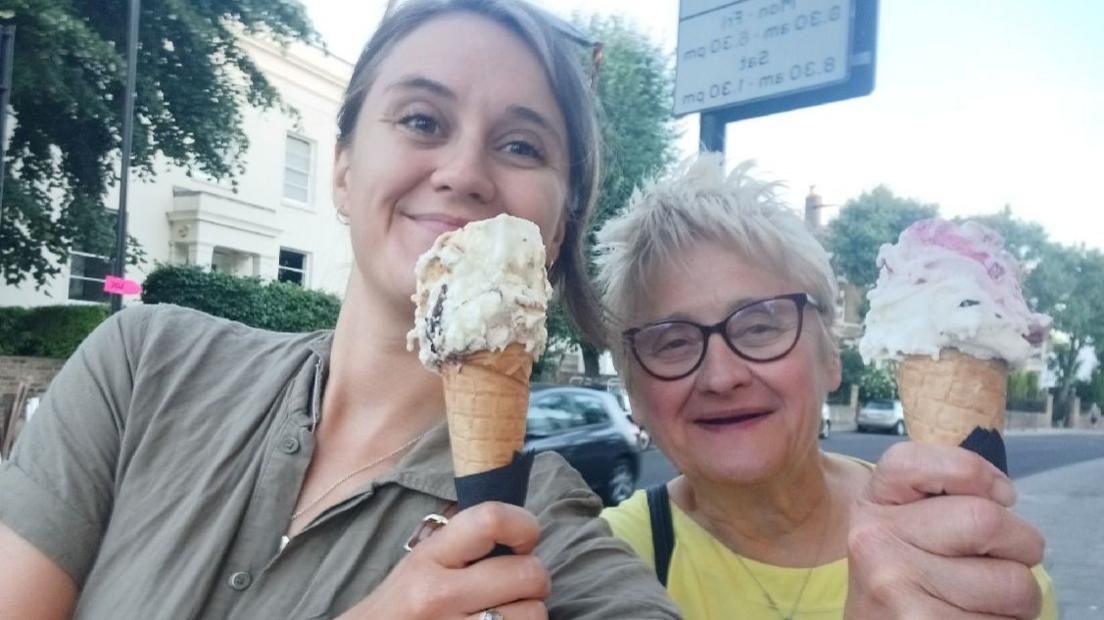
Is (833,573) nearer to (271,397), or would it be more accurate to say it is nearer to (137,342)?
(271,397)

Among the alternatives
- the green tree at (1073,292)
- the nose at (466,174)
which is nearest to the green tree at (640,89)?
the nose at (466,174)

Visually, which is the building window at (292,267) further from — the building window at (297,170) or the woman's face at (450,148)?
the woman's face at (450,148)

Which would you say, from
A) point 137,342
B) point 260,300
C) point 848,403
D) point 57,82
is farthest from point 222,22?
point 848,403

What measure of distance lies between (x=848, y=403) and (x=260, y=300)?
85.5ft

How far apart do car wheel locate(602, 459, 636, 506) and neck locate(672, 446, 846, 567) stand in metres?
7.96

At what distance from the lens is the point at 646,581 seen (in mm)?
1362

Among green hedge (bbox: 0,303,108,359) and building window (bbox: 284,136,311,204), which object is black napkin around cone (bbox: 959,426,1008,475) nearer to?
green hedge (bbox: 0,303,108,359)

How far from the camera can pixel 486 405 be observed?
1.24m

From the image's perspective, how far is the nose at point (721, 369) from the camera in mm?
1972

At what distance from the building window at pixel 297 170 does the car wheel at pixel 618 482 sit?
42.8 feet

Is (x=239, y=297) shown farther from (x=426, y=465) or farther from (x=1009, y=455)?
(x=1009, y=455)

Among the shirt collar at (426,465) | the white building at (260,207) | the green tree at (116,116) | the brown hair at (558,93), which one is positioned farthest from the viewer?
the white building at (260,207)

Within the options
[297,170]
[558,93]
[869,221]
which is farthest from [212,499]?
[869,221]

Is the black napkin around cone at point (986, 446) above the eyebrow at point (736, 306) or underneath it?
underneath
